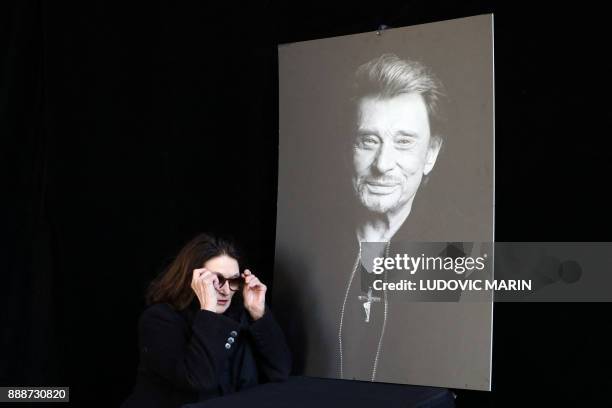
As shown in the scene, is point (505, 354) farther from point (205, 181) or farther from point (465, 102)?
point (205, 181)

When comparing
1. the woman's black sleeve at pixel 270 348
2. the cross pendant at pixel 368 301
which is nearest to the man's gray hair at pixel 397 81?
the cross pendant at pixel 368 301

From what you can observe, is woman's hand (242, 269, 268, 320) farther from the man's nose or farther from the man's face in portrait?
the man's nose

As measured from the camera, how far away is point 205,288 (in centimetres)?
251

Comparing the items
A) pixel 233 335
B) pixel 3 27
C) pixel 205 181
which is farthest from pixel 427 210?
pixel 3 27

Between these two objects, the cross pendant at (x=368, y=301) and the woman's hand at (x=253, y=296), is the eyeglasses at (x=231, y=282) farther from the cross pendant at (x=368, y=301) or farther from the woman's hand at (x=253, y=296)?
the cross pendant at (x=368, y=301)

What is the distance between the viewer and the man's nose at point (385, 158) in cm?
272

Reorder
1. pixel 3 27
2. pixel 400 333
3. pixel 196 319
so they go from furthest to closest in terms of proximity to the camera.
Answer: pixel 3 27
pixel 400 333
pixel 196 319

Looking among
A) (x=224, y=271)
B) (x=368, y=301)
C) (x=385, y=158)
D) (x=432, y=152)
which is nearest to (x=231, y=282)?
(x=224, y=271)

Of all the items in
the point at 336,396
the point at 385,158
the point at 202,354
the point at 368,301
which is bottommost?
the point at 336,396

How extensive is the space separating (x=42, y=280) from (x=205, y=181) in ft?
2.42

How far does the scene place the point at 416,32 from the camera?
106 inches

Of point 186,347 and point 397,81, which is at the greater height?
point 397,81

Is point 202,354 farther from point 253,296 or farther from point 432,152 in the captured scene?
point 432,152

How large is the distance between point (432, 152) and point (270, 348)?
2.80 ft
